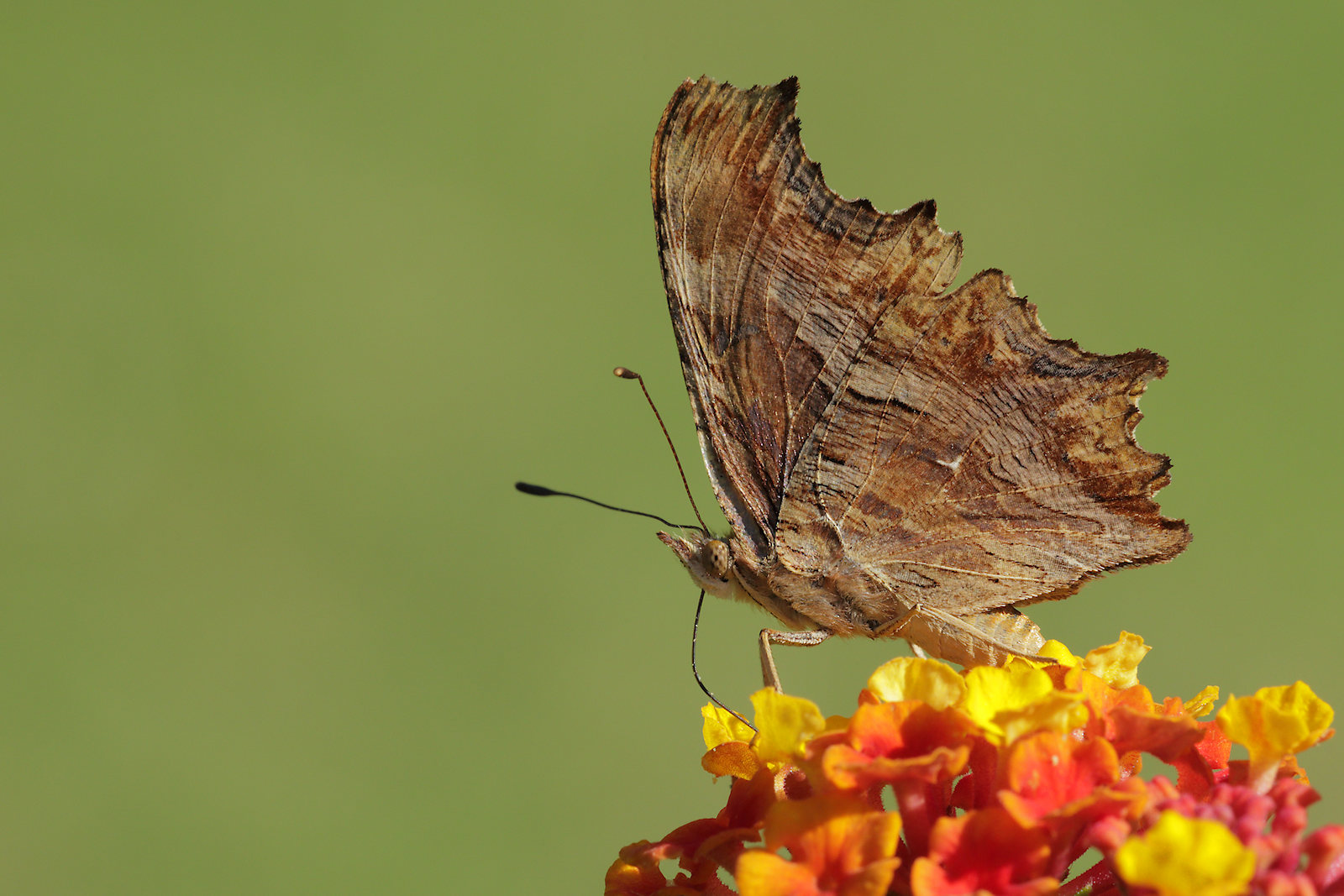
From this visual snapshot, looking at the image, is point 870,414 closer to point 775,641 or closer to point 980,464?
point 980,464

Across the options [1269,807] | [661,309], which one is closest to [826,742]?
[1269,807]

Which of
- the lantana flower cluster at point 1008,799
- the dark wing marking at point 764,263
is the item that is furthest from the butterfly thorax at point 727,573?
the lantana flower cluster at point 1008,799

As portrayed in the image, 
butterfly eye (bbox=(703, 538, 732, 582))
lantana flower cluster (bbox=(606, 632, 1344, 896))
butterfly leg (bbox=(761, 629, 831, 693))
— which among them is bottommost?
lantana flower cluster (bbox=(606, 632, 1344, 896))

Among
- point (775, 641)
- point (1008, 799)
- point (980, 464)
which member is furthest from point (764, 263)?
point (1008, 799)

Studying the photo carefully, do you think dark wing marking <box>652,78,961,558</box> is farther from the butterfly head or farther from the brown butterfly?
the butterfly head

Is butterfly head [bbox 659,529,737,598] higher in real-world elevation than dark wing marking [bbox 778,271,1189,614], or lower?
lower

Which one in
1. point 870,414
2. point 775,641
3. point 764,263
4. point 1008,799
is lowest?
point 1008,799

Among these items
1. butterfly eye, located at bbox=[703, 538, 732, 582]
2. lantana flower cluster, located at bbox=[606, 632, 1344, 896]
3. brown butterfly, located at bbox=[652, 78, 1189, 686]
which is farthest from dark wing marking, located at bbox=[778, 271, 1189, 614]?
lantana flower cluster, located at bbox=[606, 632, 1344, 896]
